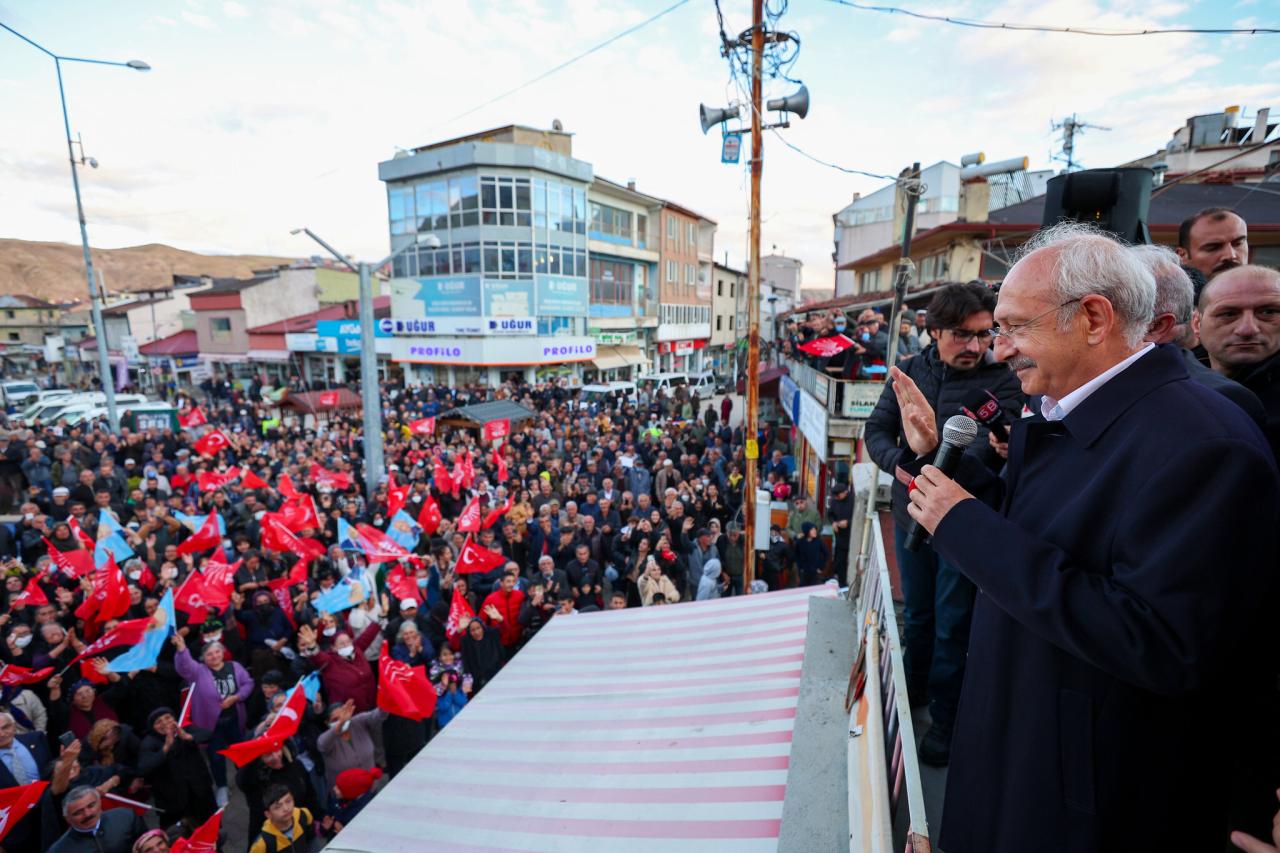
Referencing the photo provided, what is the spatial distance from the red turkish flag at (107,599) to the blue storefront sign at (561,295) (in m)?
26.5

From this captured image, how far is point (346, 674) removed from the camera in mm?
6285

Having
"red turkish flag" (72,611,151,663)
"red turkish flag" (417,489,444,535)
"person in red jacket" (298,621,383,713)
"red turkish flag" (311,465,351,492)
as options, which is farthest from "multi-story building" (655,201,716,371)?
"red turkish flag" (72,611,151,663)

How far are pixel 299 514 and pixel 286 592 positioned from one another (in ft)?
7.01

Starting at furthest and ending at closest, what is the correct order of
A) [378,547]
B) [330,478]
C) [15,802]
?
1. [330,478]
2. [378,547]
3. [15,802]

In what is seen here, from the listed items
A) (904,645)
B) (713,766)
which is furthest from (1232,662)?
(713,766)

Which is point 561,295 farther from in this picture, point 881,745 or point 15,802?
point 881,745

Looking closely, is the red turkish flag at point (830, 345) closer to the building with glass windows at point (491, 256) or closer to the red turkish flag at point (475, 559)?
the red turkish flag at point (475, 559)

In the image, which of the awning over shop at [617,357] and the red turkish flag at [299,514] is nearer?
the red turkish flag at [299,514]

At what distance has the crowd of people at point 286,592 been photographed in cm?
519

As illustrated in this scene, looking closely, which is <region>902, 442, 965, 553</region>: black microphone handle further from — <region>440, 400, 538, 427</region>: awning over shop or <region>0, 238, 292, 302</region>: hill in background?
<region>0, 238, 292, 302</region>: hill in background

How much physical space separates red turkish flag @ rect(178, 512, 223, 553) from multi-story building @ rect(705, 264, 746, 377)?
48198 millimetres

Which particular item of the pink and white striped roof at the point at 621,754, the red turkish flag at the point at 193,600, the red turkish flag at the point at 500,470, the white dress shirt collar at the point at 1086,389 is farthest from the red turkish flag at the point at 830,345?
the red turkish flag at the point at 193,600

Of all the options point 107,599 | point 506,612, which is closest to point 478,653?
point 506,612

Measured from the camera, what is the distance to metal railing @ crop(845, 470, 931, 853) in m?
1.90
